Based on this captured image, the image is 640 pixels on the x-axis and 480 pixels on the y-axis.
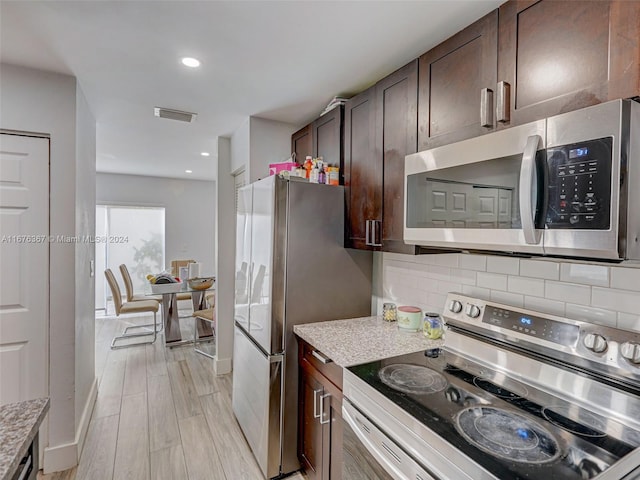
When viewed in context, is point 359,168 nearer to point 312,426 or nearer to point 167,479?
point 312,426

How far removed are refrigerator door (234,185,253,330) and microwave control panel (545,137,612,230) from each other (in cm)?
177

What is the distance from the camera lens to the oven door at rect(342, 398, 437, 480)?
110cm

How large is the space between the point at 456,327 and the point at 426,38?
1.50 meters

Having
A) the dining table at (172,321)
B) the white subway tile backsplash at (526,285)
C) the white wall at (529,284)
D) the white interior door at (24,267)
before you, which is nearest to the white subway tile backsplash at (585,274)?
the white wall at (529,284)

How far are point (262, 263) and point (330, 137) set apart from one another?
1.05 m

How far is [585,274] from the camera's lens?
4.16 ft

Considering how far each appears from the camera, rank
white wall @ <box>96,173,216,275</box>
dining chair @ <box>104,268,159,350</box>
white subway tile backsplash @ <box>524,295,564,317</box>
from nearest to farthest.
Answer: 1. white subway tile backsplash @ <box>524,295,564,317</box>
2. dining chair @ <box>104,268,159,350</box>
3. white wall @ <box>96,173,216,275</box>

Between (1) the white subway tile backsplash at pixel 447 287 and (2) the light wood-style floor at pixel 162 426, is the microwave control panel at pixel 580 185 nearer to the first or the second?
(1) the white subway tile backsplash at pixel 447 287

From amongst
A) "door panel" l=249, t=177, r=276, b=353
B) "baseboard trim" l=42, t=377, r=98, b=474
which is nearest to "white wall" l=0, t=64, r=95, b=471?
"baseboard trim" l=42, t=377, r=98, b=474

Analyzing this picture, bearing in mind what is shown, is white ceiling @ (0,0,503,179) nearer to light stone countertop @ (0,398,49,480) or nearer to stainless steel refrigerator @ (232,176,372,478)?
stainless steel refrigerator @ (232,176,372,478)

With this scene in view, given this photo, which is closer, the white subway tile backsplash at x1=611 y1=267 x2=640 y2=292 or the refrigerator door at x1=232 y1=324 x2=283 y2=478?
the white subway tile backsplash at x1=611 y1=267 x2=640 y2=292

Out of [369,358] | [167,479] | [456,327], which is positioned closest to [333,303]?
[369,358]

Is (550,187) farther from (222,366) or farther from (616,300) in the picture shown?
(222,366)

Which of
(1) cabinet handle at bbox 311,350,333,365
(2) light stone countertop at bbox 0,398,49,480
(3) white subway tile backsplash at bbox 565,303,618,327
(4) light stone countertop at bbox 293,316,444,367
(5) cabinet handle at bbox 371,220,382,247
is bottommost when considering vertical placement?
(1) cabinet handle at bbox 311,350,333,365
